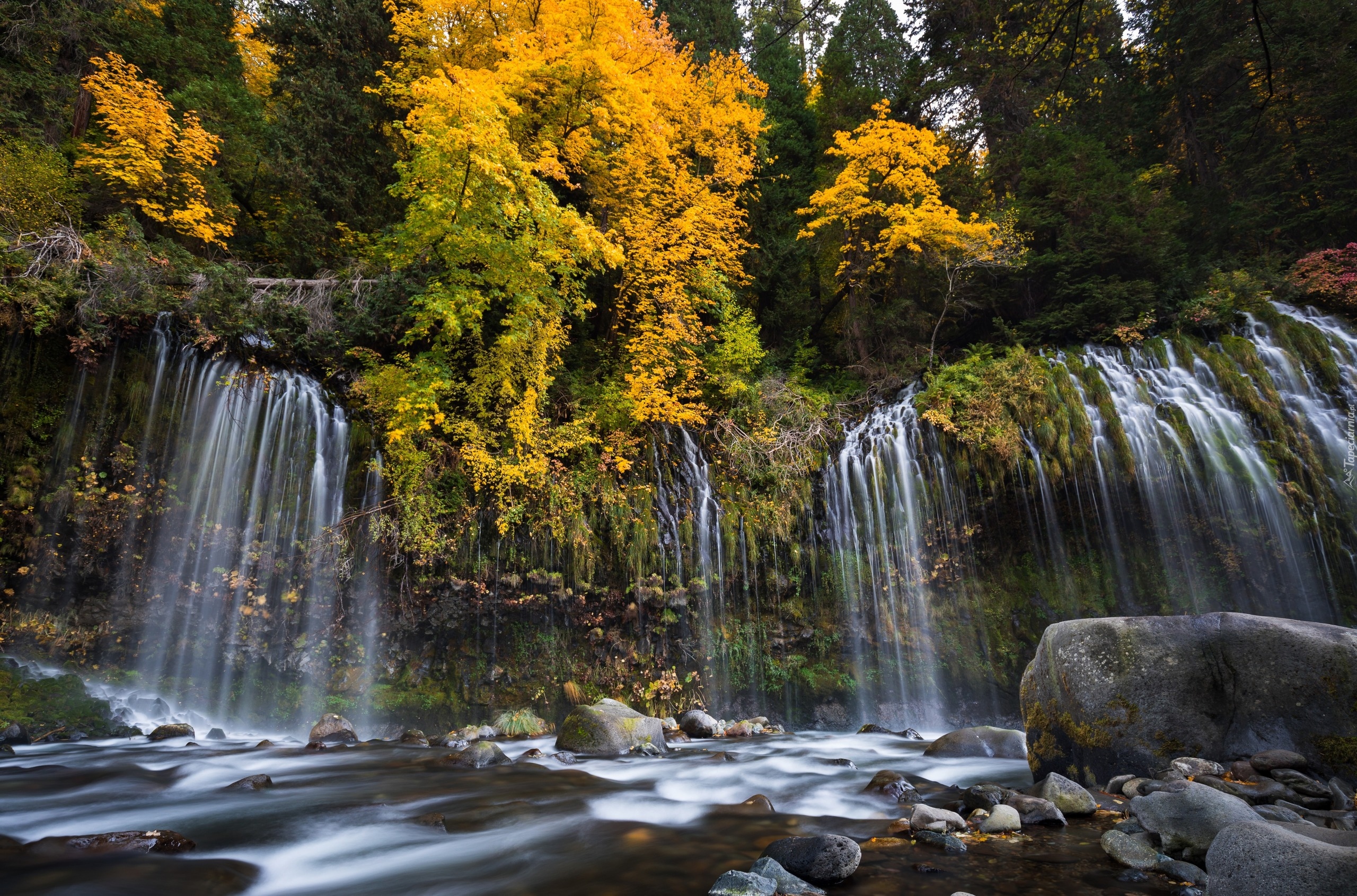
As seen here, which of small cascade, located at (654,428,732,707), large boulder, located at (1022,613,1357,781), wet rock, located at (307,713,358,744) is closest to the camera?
large boulder, located at (1022,613,1357,781)

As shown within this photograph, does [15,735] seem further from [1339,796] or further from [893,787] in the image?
[1339,796]

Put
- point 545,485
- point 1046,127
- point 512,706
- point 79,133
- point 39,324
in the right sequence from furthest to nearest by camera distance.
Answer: point 1046,127
point 79,133
point 545,485
point 512,706
point 39,324

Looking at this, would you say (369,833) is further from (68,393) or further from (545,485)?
(68,393)

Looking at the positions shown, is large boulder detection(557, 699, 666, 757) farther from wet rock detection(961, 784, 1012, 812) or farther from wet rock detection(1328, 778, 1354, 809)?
→ wet rock detection(1328, 778, 1354, 809)

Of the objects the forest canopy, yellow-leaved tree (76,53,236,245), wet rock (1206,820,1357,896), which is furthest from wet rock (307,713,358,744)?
yellow-leaved tree (76,53,236,245)

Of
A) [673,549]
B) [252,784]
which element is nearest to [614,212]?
[673,549]

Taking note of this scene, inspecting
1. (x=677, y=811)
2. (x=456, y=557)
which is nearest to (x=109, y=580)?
(x=456, y=557)

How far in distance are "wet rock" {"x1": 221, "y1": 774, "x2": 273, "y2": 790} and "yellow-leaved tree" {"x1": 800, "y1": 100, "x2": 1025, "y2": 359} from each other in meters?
12.8

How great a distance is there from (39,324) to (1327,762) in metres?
14.5

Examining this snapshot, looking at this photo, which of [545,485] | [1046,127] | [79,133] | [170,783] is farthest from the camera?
[1046,127]

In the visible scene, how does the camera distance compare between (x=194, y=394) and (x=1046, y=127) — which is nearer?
(x=194, y=394)

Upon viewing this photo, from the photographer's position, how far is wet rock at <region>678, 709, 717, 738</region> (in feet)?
28.6

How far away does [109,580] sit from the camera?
27.8ft

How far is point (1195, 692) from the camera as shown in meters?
4.64
